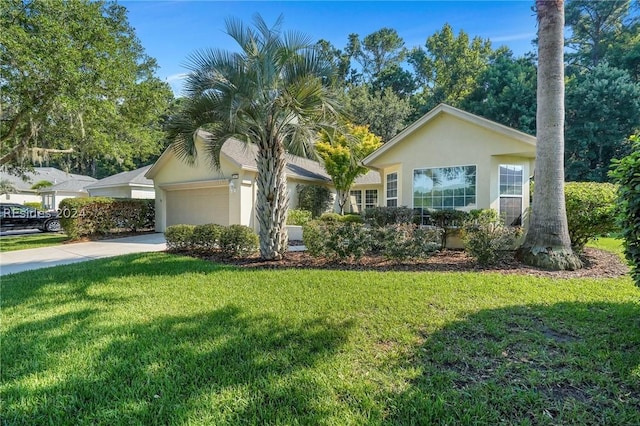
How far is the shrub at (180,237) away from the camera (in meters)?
10.3

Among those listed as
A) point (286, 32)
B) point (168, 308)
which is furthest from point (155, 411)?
point (286, 32)

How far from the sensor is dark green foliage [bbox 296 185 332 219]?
18516 millimetres

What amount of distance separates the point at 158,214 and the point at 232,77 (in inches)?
518

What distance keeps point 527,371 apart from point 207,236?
8.84 m

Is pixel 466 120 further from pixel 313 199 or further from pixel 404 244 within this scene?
pixel 313 199

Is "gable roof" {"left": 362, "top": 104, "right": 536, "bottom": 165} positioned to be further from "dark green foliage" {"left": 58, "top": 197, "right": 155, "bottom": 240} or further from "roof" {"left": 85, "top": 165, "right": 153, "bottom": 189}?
"roof" {"left": 85, "top": 165, "right": 153, "bottom": 189}

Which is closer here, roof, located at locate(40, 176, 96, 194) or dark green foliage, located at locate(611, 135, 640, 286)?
dark green foliage, located at locate(611, 135, 640, 286)

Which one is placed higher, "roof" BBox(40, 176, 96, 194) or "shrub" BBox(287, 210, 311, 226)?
"roof" BBox(40, 176, 96, 194)

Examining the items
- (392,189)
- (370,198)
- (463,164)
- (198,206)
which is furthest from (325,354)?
(370,198)

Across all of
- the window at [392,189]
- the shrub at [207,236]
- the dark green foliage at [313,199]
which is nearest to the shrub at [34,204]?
the dark green foliage at [313,199]

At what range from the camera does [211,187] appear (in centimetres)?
1655

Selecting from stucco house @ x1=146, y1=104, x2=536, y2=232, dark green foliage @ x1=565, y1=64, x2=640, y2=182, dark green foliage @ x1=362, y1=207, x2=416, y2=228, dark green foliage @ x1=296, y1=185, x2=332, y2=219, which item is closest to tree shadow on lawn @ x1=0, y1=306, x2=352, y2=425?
dark green foliage @ x1=362, y1=207, x2=416, y2=228

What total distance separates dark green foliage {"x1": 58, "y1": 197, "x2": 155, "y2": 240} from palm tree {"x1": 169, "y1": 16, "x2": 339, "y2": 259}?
912 centimetres

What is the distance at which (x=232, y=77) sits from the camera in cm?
741
